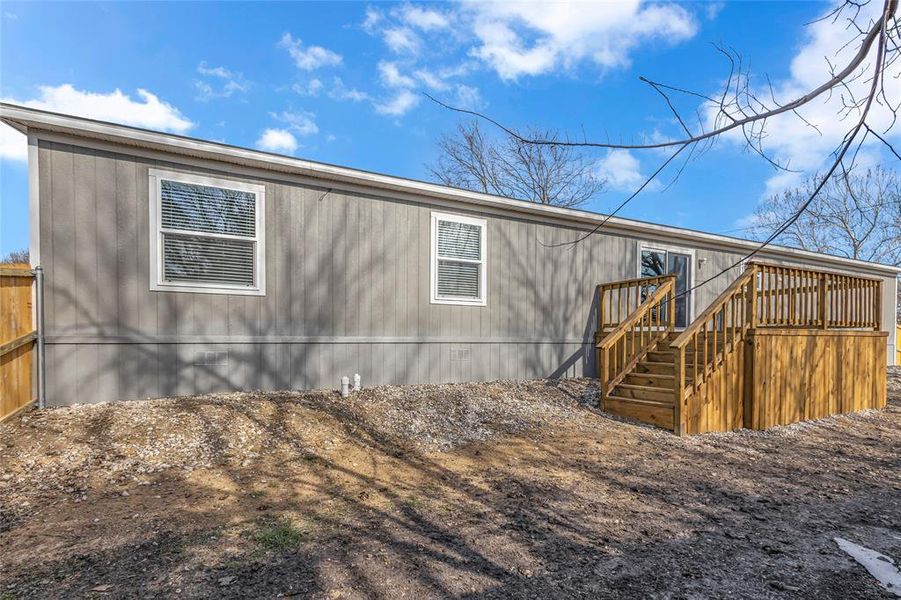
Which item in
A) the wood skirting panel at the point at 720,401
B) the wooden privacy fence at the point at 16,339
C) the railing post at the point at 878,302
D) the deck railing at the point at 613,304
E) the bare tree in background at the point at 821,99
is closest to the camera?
the bare tree in background at the point at 821,99

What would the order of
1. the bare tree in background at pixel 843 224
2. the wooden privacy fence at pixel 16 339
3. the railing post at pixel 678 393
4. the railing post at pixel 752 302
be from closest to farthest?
the wooden privacy fence at pixel 16 339, the railing post at pixel 678 393, the railing post at pixel 752 302, the bare tree in background at pixel 843 224

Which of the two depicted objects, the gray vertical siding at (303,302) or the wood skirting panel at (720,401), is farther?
the wood skirting panel at (720,401)

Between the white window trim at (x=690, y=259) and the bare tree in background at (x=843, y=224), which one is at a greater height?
the bare tree in background at (x=843, y=224)

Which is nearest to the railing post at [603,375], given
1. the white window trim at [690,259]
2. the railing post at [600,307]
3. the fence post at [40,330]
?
the railing post at [600,307]

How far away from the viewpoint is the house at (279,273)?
4.94 m

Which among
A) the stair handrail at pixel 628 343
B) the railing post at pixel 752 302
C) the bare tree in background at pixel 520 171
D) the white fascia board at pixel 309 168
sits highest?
the bare tree in background at pixel 520 171

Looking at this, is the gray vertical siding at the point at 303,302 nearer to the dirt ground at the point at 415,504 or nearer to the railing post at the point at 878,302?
the dirt ground at the point at 415,504

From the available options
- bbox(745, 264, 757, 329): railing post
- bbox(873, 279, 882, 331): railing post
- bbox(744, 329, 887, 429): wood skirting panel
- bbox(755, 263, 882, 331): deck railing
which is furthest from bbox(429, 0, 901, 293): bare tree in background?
bbox(873, 279, 882, 331): railing post

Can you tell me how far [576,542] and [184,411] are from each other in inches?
160

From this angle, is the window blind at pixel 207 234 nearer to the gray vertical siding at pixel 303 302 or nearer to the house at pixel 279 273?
the house at pixel 279 273

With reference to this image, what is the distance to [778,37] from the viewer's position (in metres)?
2.82

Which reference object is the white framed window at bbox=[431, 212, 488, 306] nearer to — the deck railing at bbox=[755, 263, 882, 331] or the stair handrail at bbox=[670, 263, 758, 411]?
the stair handrail at bbox=[670, 263, 758, 411]

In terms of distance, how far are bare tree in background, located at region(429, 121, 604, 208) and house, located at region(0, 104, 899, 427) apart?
35.0ft

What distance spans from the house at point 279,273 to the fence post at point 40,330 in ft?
0.20
